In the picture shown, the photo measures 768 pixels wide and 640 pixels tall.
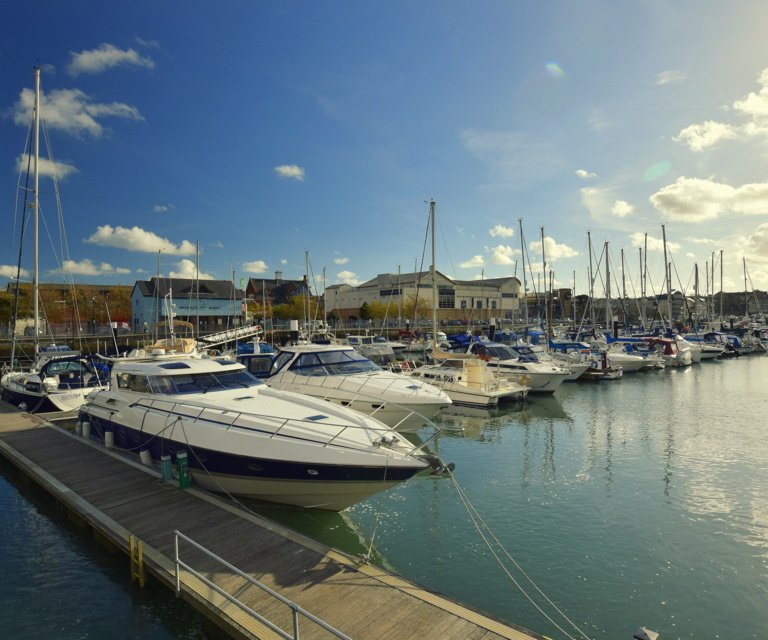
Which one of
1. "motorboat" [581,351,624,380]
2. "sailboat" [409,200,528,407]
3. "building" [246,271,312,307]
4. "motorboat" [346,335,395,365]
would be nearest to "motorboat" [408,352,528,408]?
"sailboat" [409,200,528,407]

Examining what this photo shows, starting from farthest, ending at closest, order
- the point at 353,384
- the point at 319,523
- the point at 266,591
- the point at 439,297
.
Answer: the point at 439,297 → the point at 353,384 → the point at 319,523 → the point at 266,591

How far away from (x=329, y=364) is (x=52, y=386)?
11756 millimetres

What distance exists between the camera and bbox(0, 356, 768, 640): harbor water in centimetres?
714

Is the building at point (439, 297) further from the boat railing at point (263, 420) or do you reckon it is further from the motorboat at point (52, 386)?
the boat railing at point (263, 420)

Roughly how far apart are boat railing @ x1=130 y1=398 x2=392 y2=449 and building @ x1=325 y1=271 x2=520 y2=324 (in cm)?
7240

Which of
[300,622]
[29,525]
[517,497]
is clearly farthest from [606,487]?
[29,525]

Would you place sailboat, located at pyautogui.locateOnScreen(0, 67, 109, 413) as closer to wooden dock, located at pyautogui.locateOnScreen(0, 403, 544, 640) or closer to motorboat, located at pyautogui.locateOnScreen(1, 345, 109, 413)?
motorboat, located at pyautogui.locateOnScreen(1, 345, 109, 413)

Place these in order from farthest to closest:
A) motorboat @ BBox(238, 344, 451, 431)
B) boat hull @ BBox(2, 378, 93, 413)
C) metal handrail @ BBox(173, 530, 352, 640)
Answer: boat hull @ BBox(2, 378, 93, 413)
motorboat @ BBox(238, 344, 451, 431)
metal handrail @ BBox(173, 530, 352, 640)

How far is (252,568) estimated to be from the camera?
719 centimetres

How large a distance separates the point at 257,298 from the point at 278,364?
76.9 meters

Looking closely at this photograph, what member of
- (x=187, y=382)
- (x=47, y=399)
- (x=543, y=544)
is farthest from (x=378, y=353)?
(x=543, y=544)

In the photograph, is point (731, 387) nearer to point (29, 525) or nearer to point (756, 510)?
point (756, 510)

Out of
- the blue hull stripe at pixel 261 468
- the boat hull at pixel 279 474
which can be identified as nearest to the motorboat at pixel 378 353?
the blue hull stripe at pixel 261 468

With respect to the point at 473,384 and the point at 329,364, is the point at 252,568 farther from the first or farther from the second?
the point at 473,384
